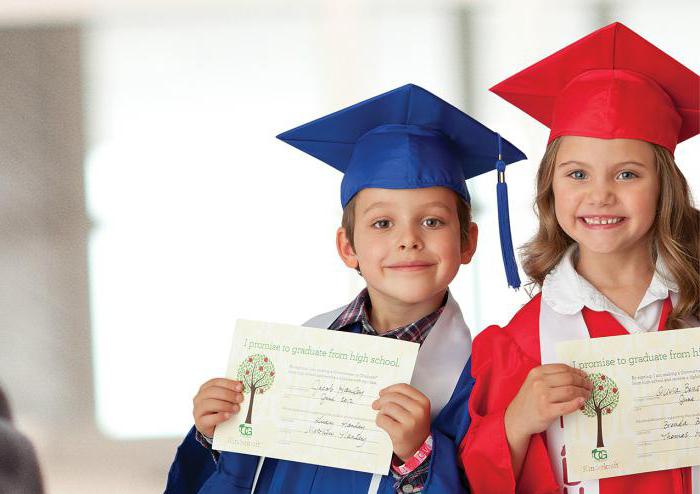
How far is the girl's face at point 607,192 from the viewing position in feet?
5.74

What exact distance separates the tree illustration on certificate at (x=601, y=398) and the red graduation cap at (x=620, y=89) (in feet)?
1.50

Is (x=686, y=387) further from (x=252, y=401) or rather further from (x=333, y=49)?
(x=333, y=49)

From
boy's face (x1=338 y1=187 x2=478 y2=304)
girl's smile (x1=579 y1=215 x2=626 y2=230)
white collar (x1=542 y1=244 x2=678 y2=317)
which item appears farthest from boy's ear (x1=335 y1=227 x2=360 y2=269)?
girl's smile (x1=579 y1=215 x2=626 y2=230)

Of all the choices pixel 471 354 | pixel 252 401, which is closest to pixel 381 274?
pixel 471 354

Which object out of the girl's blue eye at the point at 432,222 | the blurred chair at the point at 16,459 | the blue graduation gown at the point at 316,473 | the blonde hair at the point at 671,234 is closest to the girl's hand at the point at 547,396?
the blue graduation gown at the point at 316,473

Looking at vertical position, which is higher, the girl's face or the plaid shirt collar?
the girl's face

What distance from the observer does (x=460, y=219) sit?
197 cm

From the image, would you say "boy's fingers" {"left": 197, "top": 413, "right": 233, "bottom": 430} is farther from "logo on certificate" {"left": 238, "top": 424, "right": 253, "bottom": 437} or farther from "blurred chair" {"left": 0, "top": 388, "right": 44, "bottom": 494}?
"blurred chair" {"left": 0, "top": 388, "right": 44, "bottom": 494}

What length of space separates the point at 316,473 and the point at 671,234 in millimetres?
846


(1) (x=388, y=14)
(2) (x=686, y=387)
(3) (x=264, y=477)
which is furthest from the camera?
(1) (x=388, y=14)

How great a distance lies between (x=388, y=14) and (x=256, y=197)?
0.96 m

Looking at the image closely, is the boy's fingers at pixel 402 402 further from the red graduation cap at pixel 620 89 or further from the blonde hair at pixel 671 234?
the red graduation cap at pixel 620 89

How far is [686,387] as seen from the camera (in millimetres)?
1697

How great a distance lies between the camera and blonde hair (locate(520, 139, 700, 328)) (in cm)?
179
